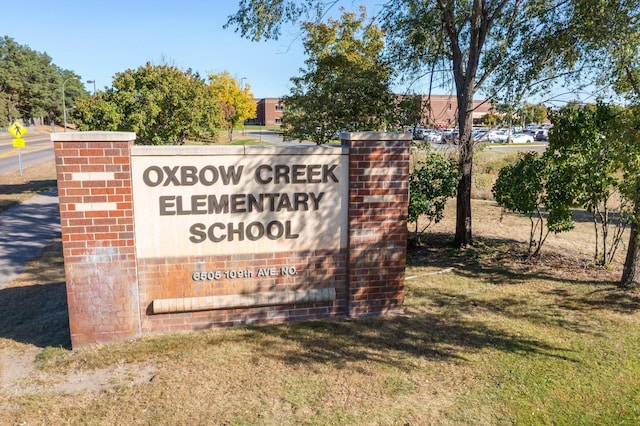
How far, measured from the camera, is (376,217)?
6715 millimetres

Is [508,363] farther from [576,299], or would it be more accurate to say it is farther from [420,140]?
[420,140]

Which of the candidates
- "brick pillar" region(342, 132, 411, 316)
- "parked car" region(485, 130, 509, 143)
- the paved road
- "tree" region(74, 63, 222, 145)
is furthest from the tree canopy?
"brick pillar" region(342, 132, 411, 316)

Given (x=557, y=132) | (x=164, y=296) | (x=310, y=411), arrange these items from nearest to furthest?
(x=310, y=411), (x=164, y=296), (x=557, y=132)

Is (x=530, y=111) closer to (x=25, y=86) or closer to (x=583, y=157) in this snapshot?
(x=583, y=157)

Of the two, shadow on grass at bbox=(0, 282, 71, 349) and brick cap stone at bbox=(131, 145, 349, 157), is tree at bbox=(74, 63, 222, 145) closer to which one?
shadow on grass at bbox=(0, 282, 71, 349)

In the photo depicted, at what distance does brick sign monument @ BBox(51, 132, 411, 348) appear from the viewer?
228 inches

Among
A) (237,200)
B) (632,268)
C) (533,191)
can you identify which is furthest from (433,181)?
(237,200)

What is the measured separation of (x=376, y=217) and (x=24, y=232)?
1077 cm

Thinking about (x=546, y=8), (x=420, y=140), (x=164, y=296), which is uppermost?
(x=546, y=8)

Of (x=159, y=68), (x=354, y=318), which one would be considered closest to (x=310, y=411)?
(x=354, y=318)

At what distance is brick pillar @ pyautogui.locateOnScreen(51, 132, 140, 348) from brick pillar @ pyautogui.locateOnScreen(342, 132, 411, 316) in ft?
9.34

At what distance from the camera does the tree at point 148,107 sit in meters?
16.3

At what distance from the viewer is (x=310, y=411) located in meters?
4.59

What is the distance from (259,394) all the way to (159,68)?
53.6 ft
